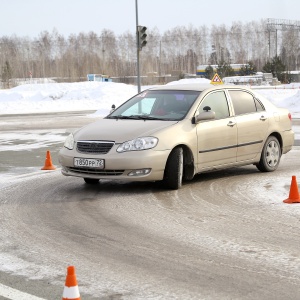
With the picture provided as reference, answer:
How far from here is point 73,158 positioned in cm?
1018

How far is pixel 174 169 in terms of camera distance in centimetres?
1011

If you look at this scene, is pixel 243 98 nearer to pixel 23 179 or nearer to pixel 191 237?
pixel 23 179

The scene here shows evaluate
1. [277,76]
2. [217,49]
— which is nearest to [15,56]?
[217,49]

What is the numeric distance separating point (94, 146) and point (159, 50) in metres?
129

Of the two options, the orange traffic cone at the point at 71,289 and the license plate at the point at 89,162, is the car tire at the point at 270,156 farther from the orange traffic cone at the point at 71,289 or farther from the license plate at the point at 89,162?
the orange traffic cone at the point at 71,289

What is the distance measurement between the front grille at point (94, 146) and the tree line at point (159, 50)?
380ft

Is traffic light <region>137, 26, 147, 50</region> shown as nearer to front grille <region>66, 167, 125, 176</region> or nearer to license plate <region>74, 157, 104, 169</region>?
front grille <region>66, 167, 125, 176</region>

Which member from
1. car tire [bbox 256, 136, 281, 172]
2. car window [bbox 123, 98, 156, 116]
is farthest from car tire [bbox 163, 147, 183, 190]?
car tire [bbox 256, 136, 281, 172]

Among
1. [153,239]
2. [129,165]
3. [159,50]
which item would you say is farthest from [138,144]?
[159,50]

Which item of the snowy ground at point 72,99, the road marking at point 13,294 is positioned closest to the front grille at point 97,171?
the road marking at point 13,294

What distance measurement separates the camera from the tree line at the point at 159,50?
12862 cm

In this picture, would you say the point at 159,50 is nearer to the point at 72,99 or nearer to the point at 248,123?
the point at 72,99

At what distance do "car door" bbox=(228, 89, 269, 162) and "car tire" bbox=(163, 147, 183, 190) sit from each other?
58.8 inches

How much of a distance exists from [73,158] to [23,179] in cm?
188
